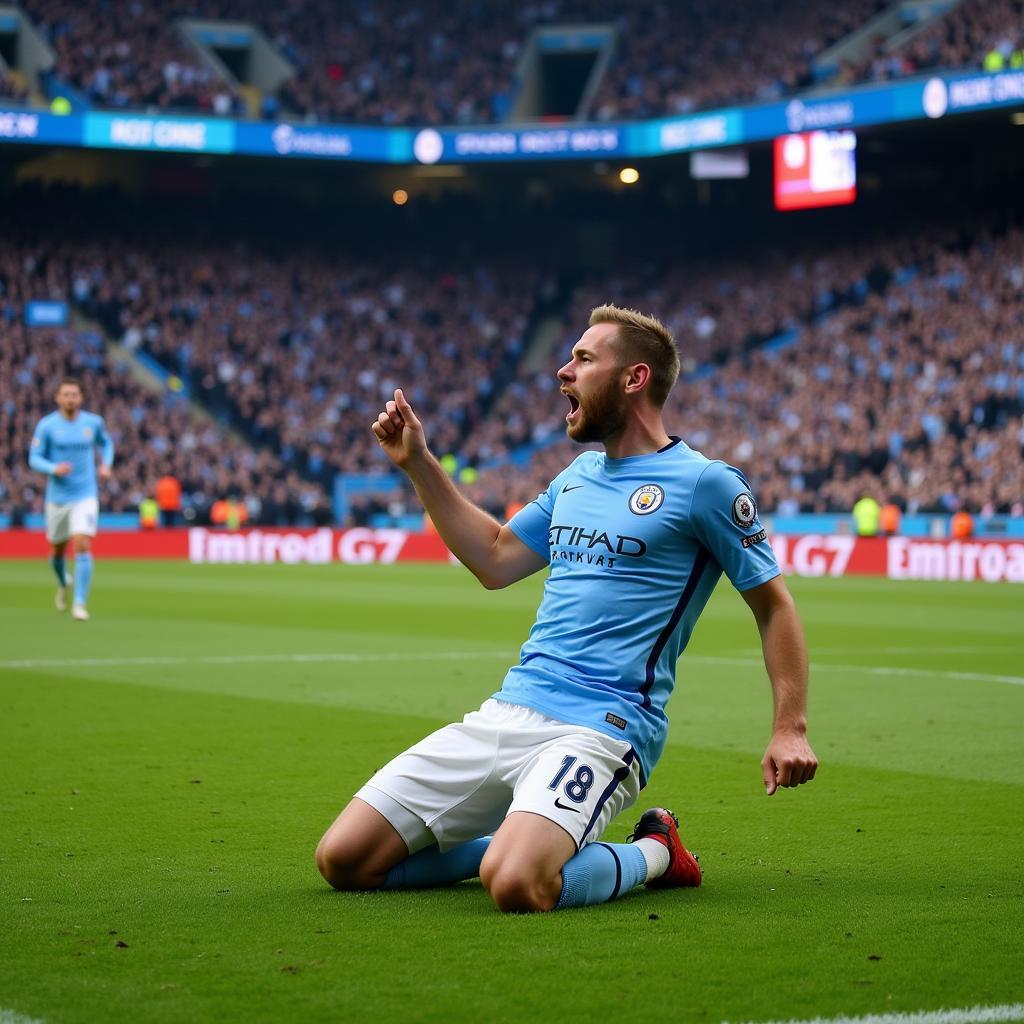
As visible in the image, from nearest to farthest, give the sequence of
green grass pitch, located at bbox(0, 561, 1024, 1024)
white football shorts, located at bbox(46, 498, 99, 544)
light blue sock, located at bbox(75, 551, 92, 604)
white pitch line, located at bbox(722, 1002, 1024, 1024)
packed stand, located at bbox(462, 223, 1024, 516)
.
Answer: white pitch line, located at bbox(722, 1002, 1024, 1024), green grass pitch, located at bbox(0, 561, 1024, 1024), white football shorts, located at bbox(46, 498, 99, 544), light blue sock, located at bbox(75, 551, 92, 604), packed stand, located at bbox(462, 223, 1024, 516)

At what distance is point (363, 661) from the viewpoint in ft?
46.4

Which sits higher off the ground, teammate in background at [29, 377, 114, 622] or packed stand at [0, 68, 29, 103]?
packed stand at [0, 68, 29, 103]

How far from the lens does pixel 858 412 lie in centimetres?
3897

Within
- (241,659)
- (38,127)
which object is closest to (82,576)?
(241,659)

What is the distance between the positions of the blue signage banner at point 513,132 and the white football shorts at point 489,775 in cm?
3542

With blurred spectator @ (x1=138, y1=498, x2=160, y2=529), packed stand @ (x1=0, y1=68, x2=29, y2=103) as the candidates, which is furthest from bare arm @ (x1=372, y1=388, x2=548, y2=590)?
packed stand @ (x1=0, y1=68, x2=29, y2=103)

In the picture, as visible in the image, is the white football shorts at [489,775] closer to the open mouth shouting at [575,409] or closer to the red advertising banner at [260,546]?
the open mouth shouting at [575,409]

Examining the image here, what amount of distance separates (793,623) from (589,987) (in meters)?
1.50

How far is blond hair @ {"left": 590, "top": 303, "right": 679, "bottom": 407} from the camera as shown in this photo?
5.41 meters

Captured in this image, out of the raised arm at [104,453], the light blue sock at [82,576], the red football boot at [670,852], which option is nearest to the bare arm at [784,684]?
the red football boot at [670,852]

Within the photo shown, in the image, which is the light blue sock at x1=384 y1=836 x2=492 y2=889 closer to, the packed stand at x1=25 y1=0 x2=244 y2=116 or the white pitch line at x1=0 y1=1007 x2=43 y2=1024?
the white pitch line at x1=0 y1=1007 x2=43 y2=1024

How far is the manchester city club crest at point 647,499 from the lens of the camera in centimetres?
534

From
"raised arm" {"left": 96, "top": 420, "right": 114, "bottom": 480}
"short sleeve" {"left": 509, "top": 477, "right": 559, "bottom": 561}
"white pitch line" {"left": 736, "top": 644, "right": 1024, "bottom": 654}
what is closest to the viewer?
"short sleeve" {"left": 509, "top": 477, "right": 559, "bottom": 561}

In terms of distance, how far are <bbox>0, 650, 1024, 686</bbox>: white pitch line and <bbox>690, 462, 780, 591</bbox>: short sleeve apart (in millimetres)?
7794
